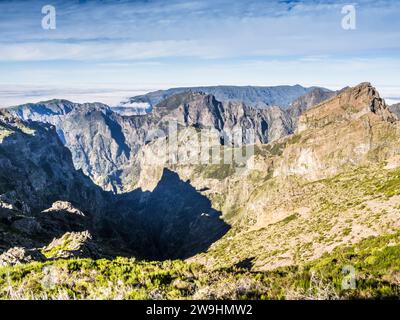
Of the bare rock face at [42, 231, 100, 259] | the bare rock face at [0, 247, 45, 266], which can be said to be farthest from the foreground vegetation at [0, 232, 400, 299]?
the bare rock face at [42, 231, 100, 259]

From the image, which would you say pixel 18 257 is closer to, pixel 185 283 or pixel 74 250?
pixel 185 283

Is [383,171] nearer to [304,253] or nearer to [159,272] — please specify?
[304,253]

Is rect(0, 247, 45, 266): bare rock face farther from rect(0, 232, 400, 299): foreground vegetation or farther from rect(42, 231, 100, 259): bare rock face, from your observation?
rect(0, 232, 400, 299): foreground vegetation

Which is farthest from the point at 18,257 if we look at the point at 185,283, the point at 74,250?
the point at 74,250

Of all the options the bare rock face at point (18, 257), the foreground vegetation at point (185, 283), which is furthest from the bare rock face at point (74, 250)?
the foreground vegetation at point (185, 283)

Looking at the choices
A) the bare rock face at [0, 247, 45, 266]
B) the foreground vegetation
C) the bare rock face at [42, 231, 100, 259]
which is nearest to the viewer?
the foreground vegetation

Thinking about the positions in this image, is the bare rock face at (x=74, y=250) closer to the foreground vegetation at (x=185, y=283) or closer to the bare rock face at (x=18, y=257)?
the bare rock face at (x=18, y=257)

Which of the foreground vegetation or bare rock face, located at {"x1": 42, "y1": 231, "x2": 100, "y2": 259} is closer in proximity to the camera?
the foreground vegetation

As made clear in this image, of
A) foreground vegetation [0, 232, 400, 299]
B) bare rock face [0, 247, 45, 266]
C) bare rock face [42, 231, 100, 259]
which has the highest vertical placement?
foreground vegetation [0, 232, 400, 299]
